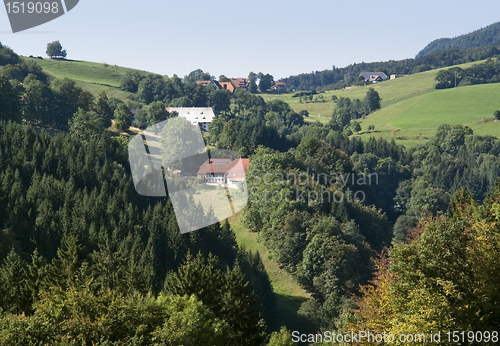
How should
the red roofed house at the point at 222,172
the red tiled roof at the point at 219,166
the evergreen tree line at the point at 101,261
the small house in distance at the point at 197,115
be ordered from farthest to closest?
the small house in distance at the point at 197,115 → the red tiled roof at the point at 219,166 → the red roofed house at the point at 222,172 → the evergreen tree line at the point at 101,261

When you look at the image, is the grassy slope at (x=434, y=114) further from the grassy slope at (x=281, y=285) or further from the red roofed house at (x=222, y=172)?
the grassy slope at (x=281, y=285)

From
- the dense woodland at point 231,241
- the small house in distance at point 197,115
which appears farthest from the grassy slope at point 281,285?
the small house in distance at point 197,115

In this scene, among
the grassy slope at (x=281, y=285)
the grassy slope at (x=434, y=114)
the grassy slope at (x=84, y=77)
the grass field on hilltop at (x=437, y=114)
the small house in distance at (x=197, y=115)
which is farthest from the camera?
the grassy slope at (x=84, y=77)

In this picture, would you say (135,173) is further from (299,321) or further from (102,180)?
(299,321)

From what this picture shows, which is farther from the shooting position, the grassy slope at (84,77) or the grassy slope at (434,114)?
the grassy slope at (84,77)

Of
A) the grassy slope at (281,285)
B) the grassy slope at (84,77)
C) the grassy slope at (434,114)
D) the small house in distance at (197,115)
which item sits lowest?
the grassy slope at (281,285)

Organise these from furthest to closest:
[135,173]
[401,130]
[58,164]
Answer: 1. [401,130]
2. [135,173]
3. [58,164]

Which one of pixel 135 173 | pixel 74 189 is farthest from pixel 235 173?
pixel 74 189
